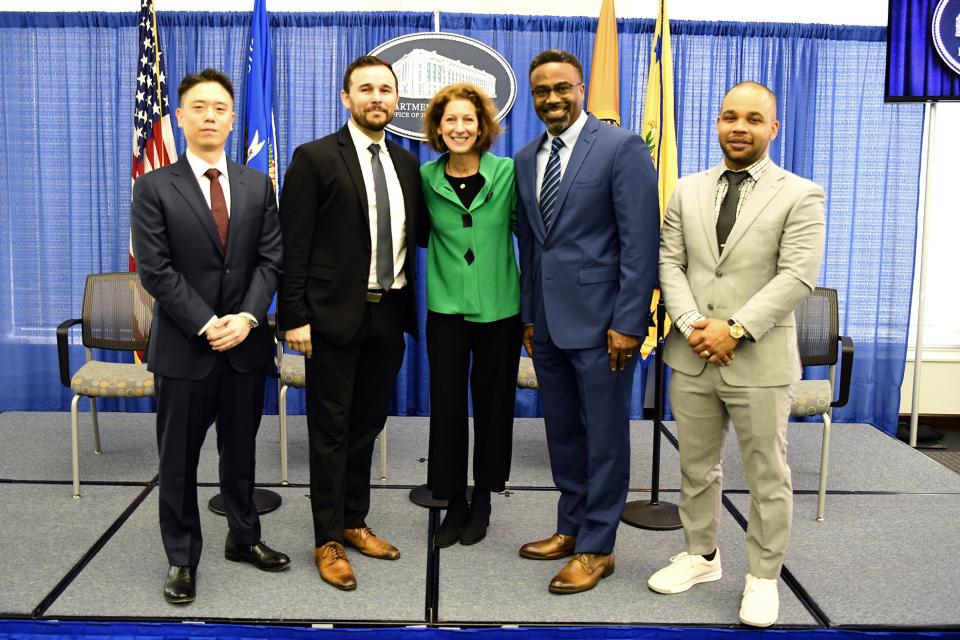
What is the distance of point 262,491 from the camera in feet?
11.1

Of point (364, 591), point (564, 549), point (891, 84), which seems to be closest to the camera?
point (364, 591)

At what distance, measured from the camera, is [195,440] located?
247 cm

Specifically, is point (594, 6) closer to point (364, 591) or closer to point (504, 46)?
point (504, 46)

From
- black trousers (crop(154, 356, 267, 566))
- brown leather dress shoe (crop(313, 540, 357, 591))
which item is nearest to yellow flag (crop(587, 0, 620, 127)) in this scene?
black trousers (crop(154, 356, 267, 566))

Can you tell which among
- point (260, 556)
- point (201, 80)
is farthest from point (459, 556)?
point (201, 80)

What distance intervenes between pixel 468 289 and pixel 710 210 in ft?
2.60

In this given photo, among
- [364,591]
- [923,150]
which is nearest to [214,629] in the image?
[364,591]

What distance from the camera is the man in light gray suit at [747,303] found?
7.36 feet

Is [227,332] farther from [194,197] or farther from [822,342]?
[822,342]

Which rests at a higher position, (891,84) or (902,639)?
(891,84)

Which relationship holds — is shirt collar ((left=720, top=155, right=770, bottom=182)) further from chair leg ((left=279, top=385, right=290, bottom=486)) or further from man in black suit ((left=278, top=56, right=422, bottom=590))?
chair leg ((left=279, top=385, right=290, bottom=486))

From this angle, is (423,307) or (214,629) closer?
(214,629)

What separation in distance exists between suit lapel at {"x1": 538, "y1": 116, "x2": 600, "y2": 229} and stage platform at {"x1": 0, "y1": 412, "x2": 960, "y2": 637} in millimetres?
1197

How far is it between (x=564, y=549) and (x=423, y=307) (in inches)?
92.4
